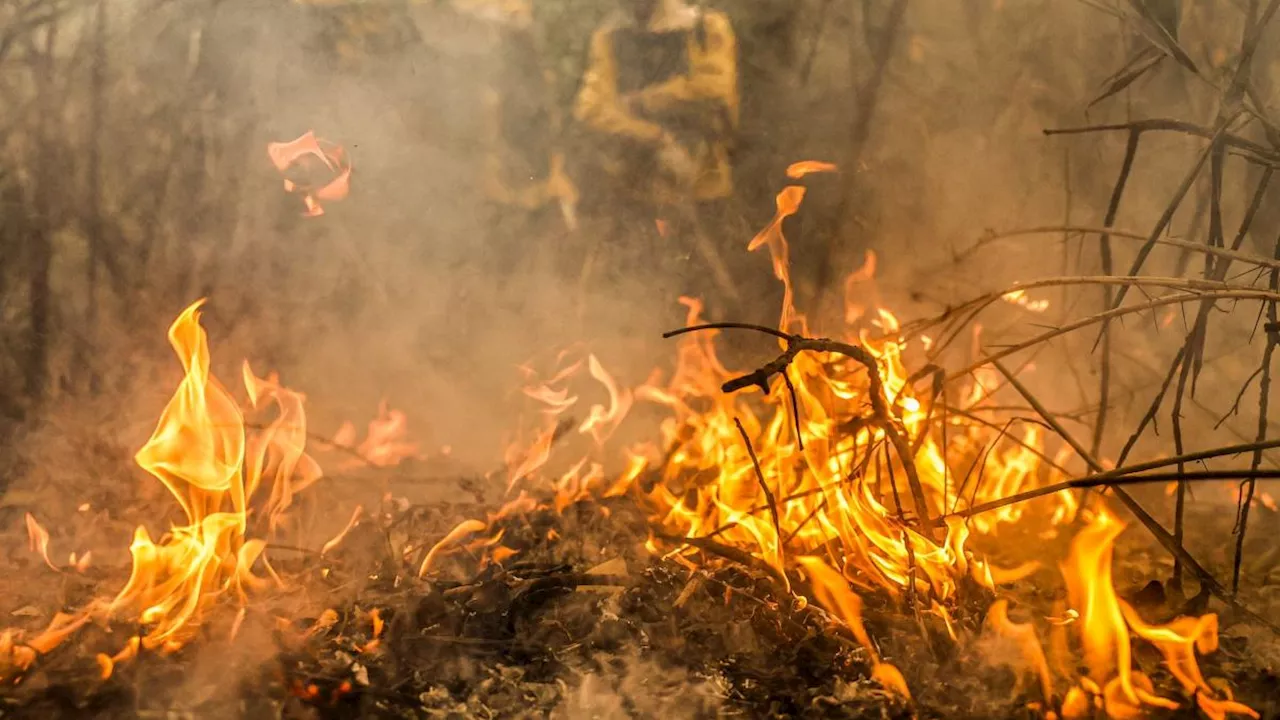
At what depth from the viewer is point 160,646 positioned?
2.55 m

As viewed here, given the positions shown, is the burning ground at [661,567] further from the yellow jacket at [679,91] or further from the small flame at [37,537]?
the yellow jacket at [679,91]

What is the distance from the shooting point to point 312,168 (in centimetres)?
360

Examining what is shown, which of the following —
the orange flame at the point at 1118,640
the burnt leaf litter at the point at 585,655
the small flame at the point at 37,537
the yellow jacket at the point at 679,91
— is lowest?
the small flame at the point at 37,537

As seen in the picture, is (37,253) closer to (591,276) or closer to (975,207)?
(591,276)

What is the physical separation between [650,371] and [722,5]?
1631 mm

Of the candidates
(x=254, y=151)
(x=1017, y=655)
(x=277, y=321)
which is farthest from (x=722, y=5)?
→ (x=1017, y=655)

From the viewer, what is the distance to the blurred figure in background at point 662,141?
12.0ft

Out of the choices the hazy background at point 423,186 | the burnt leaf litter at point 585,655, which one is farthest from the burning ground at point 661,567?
the hazy background at point 423,186

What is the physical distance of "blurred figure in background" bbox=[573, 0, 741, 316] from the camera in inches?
144

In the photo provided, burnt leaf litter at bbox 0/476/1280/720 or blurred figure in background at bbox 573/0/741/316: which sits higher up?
blurred figure in background at bbox 573/0/741/316

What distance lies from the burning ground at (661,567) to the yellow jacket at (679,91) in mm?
403

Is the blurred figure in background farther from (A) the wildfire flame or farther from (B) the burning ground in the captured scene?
(A) the wildfire flame

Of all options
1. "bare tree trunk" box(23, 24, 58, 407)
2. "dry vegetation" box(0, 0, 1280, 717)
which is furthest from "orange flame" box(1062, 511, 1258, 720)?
"bare tree trunk" box(23, 24, 58, 407)

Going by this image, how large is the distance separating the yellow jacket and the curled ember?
3.41 feet
